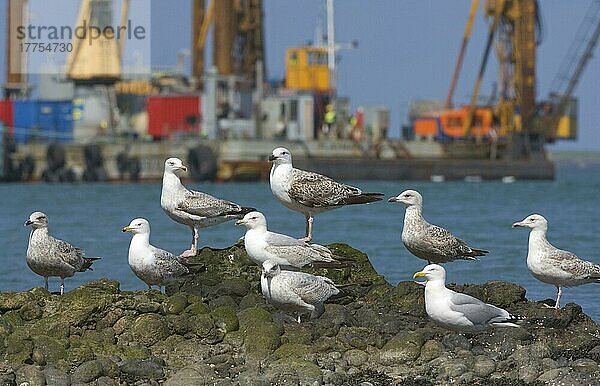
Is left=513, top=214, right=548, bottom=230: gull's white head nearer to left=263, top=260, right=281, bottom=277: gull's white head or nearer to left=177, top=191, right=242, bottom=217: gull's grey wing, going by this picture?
left=263, top=260, right=281, bottom=277: gull's white head

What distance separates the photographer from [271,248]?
1294 cm

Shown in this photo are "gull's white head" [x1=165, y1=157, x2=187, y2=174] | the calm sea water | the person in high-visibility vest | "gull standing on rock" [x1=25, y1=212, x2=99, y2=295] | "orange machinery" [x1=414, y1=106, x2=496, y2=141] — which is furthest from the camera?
"orange machinery" [x1=414, y1=106, x2=496, y2=141]

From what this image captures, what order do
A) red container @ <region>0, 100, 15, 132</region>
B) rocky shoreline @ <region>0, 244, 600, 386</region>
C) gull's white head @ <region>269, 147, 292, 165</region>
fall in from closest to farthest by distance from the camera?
1. rocky shoreline @ <region>0, 244, 600, 386</region>
2. gull's white head @ <region>269, 147, 292, 165</region>
3. red container @ <region>0, 100, 15, 132</region>

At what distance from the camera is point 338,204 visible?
14266 mm

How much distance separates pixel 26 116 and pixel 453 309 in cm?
7221

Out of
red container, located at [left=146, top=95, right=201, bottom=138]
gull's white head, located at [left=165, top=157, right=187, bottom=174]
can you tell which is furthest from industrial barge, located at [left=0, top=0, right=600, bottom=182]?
gull's white head, located at [left=165, top=157, right=187, bottom=174]

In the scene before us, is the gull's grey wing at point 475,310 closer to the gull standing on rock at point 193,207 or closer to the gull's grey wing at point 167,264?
the gull's grey wing at point 167,264

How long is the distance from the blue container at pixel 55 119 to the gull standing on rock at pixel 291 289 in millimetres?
68469

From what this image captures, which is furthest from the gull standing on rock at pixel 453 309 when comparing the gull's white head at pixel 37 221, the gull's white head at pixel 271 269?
the gull's white head at pixel 37 221

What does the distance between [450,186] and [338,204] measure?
61426 millimetres

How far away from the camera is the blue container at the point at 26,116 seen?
80.4 m

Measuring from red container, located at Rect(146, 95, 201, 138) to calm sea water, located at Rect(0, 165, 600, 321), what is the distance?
9655 mm

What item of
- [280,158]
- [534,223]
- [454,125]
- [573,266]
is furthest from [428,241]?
[454,125]

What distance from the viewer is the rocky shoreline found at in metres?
11.2
